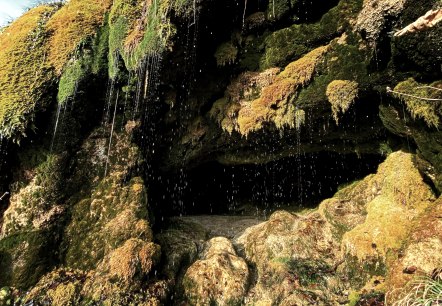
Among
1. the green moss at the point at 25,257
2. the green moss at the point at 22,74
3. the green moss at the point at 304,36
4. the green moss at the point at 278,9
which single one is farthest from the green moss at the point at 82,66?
the green moss at the point at 278,9

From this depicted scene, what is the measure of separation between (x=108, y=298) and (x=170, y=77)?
17.7ft

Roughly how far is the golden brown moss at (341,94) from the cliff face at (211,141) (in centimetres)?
3

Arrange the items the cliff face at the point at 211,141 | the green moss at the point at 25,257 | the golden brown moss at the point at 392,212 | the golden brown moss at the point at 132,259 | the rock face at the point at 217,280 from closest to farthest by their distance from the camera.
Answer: the golden brown moss at the point at 392,212, the cliff face at the point at 211,141, the rock face at the point at 217,280, the golden brown moss at the point at 132,259, the green moss at the point at 25,257

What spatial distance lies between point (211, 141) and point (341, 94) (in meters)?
4.12

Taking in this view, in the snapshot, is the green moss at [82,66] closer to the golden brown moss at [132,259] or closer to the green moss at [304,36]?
the golden brown moss at [132,259]

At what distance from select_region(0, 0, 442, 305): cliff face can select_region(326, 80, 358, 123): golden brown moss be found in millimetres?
32

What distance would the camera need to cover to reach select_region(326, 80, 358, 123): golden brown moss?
23.0 ft

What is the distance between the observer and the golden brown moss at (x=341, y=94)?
702 cm

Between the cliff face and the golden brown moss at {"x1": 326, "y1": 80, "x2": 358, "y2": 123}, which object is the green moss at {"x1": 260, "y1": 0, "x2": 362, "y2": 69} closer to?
the cliff face

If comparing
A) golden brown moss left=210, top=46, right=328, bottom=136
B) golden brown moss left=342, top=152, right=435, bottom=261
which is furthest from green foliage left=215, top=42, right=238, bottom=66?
golden brown moss left=342, top=152, right=435, bottom=261

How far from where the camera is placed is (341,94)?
7086mm

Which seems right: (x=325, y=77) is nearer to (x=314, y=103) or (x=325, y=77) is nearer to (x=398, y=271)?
(x=314, y=103)

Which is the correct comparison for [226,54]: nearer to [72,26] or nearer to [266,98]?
[266,98]

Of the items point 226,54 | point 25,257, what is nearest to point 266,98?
point 226,54
